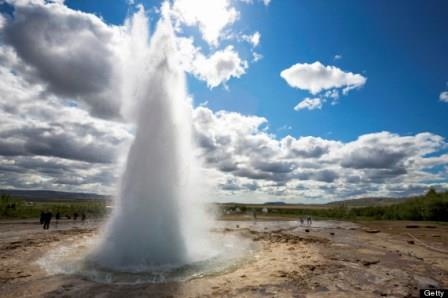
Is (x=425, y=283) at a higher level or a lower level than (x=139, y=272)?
higher

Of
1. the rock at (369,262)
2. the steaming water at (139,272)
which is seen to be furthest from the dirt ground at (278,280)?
the steaming water at (139,272)

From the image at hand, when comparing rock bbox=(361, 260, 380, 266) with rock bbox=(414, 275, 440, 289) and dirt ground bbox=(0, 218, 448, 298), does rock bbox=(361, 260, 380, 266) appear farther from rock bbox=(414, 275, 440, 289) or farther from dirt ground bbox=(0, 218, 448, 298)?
rock bbox=(414, 275, 440, 289)

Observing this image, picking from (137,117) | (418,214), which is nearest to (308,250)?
(137,117)

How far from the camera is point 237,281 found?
1027 cm

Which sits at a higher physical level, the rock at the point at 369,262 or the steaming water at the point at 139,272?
the rock at the point at 369,262

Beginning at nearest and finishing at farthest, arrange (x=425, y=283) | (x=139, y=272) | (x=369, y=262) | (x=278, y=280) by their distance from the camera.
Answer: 1. (x=425, y=283)
2. (x=278, y=280)
3. (x=139, y=272)
4. (x=369, y=262)

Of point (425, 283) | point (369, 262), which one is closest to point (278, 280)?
point (425, 283)

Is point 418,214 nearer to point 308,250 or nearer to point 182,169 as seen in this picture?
point 308,250

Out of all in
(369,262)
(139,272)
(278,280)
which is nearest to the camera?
(278,280)

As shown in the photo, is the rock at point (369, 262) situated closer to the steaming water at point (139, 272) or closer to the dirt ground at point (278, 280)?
the dirt ground at point (278, 280)

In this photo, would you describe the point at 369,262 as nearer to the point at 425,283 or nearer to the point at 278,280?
the point at 425,283

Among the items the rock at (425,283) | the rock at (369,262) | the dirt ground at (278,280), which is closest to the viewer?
the dirt ground at (278,280)

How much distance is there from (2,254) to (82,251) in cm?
344

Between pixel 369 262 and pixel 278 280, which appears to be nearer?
pixel 278 280
